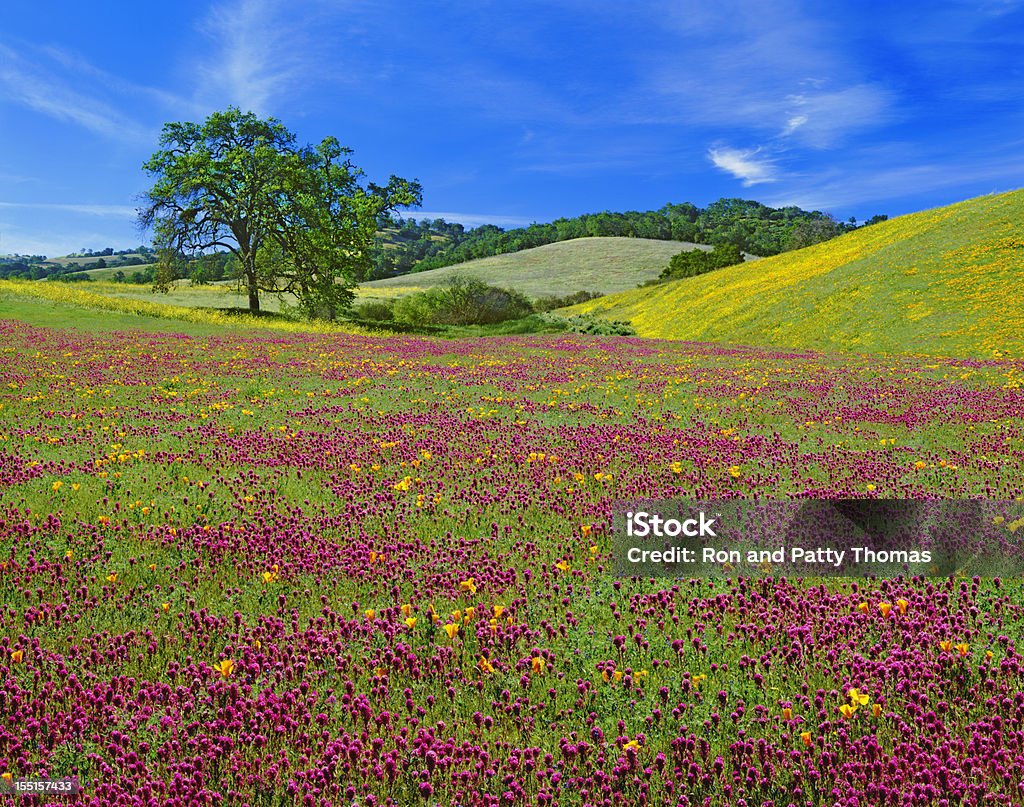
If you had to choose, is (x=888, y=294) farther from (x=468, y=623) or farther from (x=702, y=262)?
(x=468, y=623)

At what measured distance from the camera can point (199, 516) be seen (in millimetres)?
7289

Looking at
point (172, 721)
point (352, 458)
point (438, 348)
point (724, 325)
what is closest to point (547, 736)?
point (172, 721)

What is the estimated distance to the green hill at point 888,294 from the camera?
40500 millimetres

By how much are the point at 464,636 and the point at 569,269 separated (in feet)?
403

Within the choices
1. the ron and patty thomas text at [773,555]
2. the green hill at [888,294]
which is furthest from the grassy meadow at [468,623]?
the green hill at [888,294]

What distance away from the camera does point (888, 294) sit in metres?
47.3

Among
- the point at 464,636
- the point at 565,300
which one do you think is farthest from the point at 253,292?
the point at 464,636

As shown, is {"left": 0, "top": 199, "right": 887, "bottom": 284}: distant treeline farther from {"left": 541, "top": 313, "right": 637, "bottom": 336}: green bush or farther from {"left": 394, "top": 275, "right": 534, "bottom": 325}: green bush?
{"left": 541, "top": 313, "right": 637, "bottom": 336}: green bush

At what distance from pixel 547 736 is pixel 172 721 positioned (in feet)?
7.04

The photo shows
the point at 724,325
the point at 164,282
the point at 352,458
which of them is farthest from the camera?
the point at 164,282

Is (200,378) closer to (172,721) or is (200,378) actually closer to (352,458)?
(352,458)

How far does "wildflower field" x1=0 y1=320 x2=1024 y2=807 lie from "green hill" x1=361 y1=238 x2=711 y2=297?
300 feet

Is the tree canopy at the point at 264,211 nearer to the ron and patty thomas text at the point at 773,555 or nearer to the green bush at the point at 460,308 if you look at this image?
the green bush at the point at 460,308

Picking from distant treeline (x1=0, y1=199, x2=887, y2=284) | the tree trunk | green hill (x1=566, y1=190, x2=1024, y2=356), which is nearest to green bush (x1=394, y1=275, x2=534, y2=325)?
the tree trunk
